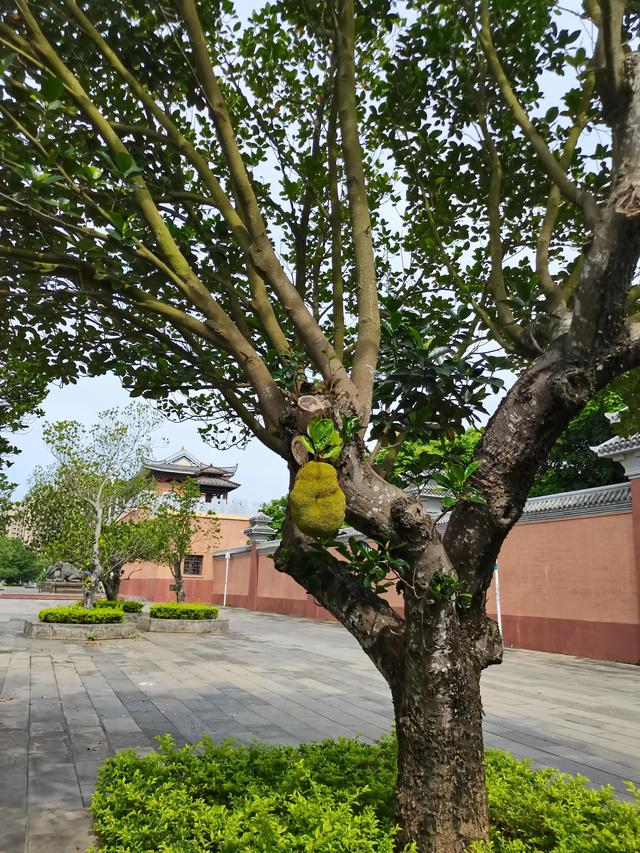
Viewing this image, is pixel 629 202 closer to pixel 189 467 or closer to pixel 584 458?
pixel 584 458

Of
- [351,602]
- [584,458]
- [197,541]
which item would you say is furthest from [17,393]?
[197,541]

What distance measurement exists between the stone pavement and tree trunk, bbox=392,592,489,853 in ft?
5.84

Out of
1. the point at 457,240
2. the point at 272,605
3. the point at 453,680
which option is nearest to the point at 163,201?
the point at 457,240

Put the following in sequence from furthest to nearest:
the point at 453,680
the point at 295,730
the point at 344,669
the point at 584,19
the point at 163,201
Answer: the point at 344,669
the point at 295,730
the point at 163,201
the point at 584,19
the point at 453,680

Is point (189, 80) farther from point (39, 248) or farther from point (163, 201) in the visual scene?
point (39, 248)

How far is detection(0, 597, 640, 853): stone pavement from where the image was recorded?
4.27 meters

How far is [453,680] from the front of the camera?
2674 mm

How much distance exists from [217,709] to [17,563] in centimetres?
5540

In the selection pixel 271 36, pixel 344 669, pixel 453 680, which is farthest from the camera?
pixel 344 669

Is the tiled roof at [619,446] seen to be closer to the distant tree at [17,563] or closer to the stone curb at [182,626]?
the stone curb at [182,626]

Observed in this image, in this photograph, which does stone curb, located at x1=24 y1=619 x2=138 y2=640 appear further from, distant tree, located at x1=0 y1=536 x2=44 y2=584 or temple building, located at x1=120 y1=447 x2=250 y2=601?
distant tree, located at x1=0 y1=536 x2=44 y2=584

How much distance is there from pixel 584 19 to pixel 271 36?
251 cm

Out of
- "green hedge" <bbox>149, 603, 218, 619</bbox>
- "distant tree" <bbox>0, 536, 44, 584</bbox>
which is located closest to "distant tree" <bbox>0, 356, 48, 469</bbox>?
"green hedge" <bbox>149, 603, 218, 619</bbox>

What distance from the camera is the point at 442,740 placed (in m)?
2.68
